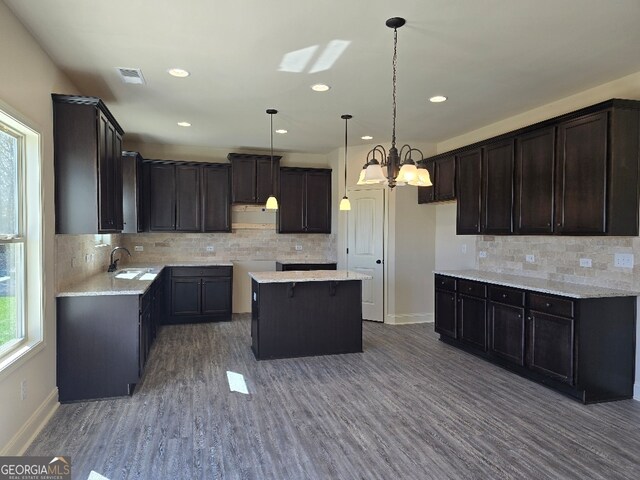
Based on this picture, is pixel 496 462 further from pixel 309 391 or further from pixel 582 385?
pixel 309 391

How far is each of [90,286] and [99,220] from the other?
729mm

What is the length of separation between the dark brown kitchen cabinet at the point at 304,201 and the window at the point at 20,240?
4.25 m

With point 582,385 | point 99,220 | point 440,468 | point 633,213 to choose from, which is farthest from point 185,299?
point 633,213

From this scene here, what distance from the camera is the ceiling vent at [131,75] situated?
353 cm

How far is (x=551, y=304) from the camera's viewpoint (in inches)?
146

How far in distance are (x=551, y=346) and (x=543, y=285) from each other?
57cm

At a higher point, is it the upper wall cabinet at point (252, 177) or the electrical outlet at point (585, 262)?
the upper wall cabinet at point (252, 177)

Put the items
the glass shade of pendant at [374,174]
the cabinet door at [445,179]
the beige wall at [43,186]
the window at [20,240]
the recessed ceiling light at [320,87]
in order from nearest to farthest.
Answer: the beige wall at [43,186]
the window at [20,240]
the glass shade of pendant at [374,174]
the recessed ceiling light at [320,87]
the cabinet door at [445,179]

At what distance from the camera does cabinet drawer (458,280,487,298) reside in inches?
179

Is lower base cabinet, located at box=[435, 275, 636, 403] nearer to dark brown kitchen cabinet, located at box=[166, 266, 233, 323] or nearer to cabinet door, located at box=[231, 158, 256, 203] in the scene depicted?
dark brown kitchen cabinet, located at box=[166, 266, 233, 323]

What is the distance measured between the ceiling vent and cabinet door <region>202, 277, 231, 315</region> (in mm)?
3249

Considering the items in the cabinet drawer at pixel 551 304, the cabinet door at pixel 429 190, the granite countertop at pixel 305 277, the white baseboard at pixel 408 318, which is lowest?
the white baseboard at pixel 408 318

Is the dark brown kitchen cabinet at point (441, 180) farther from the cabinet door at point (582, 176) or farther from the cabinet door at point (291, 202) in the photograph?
the cabinet door at point (291, 202)

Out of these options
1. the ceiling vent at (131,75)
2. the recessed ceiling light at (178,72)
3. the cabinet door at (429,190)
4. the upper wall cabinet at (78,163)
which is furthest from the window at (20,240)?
the cabinet door at (429,190)
